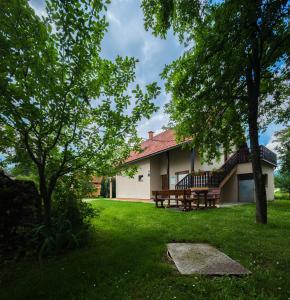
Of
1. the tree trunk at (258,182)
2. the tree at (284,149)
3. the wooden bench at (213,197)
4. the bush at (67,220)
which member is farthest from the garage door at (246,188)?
the bush at (67,220)

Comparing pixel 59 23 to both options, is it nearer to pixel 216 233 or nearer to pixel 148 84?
pixel 148 84

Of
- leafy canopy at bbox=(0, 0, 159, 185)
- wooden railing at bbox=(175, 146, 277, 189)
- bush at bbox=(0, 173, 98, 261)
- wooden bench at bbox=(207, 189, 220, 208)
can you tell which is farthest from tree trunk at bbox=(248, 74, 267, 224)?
wooden railing at bbox=(175, 146, 277, 189)

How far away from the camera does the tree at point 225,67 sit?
570 cm

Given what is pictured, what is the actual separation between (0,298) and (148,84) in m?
4.16

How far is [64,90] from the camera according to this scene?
12.0 feet

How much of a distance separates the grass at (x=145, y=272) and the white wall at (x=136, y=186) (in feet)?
41.0

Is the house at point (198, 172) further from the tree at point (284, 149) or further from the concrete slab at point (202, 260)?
the concrete slab at point (202, 260)

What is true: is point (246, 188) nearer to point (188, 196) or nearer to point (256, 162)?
point (188, 196)

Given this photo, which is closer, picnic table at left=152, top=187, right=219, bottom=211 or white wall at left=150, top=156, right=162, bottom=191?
picnic table at left=152, top=187, right=219, bottom=211

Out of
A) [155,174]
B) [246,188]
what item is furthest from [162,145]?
[246,188]

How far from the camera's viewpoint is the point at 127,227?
638cm

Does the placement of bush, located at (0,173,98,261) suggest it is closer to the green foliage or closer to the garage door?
the green foliage

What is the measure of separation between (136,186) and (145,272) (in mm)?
17825

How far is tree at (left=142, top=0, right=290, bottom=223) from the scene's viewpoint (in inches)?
225
